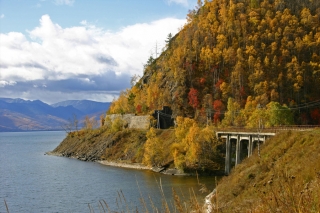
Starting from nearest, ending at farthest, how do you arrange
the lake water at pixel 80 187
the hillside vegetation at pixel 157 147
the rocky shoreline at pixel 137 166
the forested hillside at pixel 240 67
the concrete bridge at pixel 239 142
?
the lake water at pixel 80 187, the concrete bridge at pixel 239 142, the rocky shoreline at pixel 137 166, the hillside vegetation at pixel 157 147, the forested hillside at pixel 240 67

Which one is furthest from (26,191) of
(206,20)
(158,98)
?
(206,20)

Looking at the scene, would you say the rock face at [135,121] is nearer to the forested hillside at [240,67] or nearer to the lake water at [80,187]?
the forested hillside at [240,67]

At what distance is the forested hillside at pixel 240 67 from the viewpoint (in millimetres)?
106438

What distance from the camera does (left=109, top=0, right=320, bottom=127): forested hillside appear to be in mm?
106438

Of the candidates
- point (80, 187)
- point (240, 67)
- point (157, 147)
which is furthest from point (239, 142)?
point (240, 67)

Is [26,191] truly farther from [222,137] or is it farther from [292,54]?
[292,54]

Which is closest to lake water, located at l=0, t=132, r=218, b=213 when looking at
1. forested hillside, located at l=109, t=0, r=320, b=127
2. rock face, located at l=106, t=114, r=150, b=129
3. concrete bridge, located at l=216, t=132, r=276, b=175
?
concrete bridge, located at l=216, t=132, r=276, b=175

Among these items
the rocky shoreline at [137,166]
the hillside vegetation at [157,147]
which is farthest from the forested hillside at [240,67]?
the rocky shoreline at [137,166]

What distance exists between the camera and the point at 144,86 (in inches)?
5694

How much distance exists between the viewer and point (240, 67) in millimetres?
113438

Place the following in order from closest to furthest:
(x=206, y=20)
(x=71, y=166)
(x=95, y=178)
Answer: (x=95, y=178) < (x=71, y=166) < (x=206, y=20)

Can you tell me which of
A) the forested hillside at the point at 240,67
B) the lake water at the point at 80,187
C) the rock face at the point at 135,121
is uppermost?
the forested hillside at the point at 240,67

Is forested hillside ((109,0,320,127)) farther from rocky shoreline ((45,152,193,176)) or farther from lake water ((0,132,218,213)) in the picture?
lake water ((0,132,218,213))

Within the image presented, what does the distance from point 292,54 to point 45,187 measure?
3565 inches
